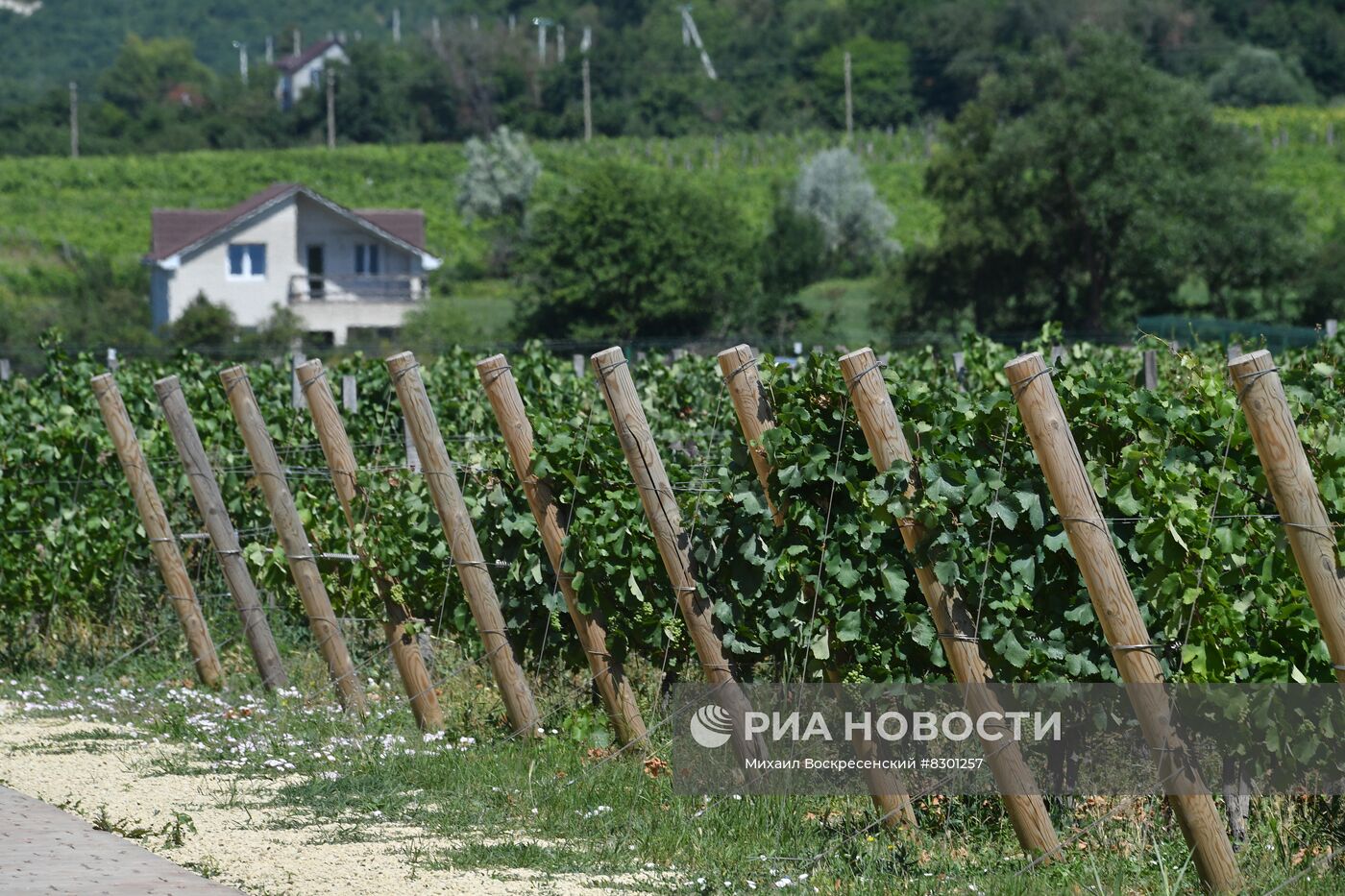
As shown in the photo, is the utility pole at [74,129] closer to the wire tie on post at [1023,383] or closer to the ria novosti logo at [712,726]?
the ria novosti logo at [712,726]

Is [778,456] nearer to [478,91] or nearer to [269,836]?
[269,836]

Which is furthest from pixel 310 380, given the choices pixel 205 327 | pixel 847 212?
pixel 847 212

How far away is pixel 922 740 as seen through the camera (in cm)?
620

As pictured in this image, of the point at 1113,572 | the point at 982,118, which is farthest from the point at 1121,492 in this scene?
the point at 982,118

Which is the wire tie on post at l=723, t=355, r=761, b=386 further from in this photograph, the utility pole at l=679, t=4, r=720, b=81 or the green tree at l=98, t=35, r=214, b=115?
the green tree at l=98, t=35, r=214, b=115

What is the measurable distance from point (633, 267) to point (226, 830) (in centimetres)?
4310

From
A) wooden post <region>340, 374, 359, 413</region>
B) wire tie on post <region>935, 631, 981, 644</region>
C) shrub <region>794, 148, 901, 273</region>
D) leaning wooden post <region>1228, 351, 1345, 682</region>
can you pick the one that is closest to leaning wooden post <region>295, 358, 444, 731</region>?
wire tie on post <region>935, 631, 981, 644</region>

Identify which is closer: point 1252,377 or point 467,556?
point 1252,377

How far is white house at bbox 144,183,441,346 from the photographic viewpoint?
2159 inches

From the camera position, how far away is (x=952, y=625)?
5.66 metres

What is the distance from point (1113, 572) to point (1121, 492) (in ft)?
2.25

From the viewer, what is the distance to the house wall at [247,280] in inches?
2172

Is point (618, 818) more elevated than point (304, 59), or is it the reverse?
point (304, 59)

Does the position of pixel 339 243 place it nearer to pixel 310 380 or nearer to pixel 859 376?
pixel 310 380
